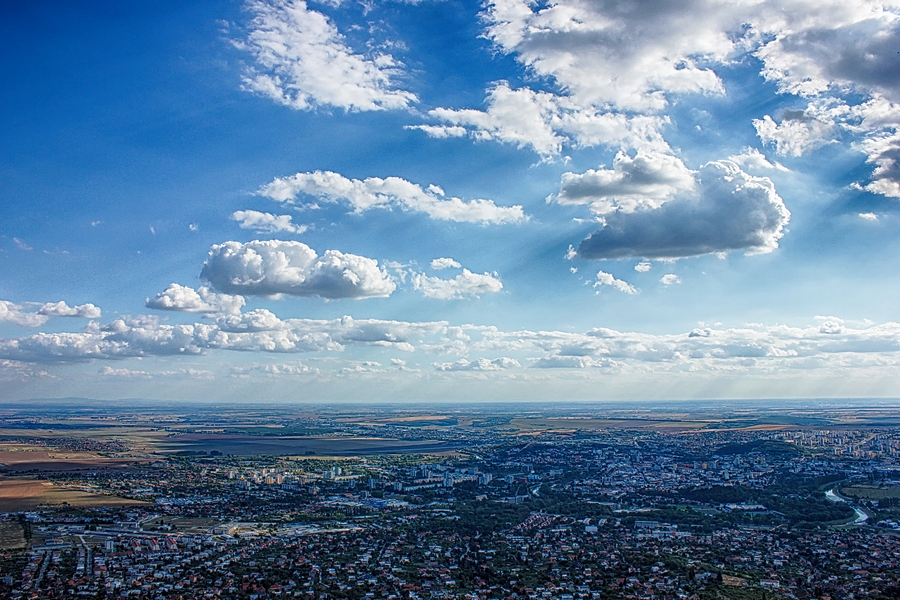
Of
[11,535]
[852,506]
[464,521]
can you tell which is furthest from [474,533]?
[852,506]

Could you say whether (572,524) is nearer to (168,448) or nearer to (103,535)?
(103,535)

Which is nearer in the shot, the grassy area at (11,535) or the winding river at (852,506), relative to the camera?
the grassy area at (11,535)

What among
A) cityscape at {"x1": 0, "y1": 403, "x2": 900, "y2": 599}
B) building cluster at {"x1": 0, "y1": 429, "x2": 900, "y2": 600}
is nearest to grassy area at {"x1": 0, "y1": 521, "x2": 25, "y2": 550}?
cityscape at {"x1": 0, "y1": 403, "x2": 900, "y2": 599}

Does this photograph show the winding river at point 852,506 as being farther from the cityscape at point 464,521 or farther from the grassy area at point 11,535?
the grassy area at point 11,535

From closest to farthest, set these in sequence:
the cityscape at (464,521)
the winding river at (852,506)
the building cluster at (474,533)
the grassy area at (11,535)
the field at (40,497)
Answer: the building cluster at (474,533)
the cityscape at (464,521)
the grassy area at (11,535)
the winding river at (852,506)
the field at (40,497)

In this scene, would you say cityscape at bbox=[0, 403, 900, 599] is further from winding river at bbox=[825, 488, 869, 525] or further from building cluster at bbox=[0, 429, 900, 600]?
winding river at bbox=[825, 488, 869, 525]

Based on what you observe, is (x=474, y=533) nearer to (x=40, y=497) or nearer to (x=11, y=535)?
(x=11, y=535)

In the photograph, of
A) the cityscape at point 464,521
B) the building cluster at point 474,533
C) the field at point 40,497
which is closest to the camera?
the building cluster at point 474,533

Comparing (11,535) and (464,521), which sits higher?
(11,535)

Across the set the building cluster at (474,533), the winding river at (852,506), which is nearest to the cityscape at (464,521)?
the building cluster at (474,533)
